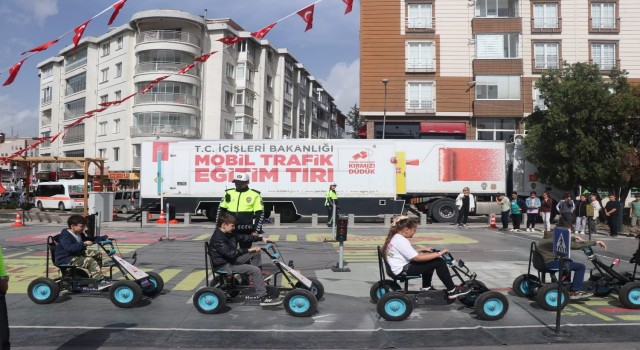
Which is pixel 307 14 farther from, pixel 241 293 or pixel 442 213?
pixel 442 213

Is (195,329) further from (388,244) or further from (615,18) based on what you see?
(615,18)

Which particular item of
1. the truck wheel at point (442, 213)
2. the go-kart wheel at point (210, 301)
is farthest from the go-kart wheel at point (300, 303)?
the truck wheel at point (442, 213)

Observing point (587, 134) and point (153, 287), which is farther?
point (587, 134)

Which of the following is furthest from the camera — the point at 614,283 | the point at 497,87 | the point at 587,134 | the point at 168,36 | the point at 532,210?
the point at 168,36

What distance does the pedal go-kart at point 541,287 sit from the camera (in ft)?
22.5

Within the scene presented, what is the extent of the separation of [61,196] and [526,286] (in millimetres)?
34457

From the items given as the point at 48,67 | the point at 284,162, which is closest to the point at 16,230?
the point at 284,162

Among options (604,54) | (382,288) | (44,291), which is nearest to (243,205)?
(382,288)

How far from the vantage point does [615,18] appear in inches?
1267

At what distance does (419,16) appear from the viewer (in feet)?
106

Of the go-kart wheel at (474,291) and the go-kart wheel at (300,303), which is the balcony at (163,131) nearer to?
the go-kart wheel at (300,303)

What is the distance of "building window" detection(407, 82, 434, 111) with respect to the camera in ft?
106

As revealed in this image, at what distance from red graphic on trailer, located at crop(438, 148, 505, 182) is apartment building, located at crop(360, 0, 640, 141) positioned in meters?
9.66

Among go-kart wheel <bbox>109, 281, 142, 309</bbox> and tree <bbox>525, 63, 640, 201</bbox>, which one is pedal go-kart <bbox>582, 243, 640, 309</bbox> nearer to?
go-kart wheel <bbox>109, 281, 142, 309</bbox>
